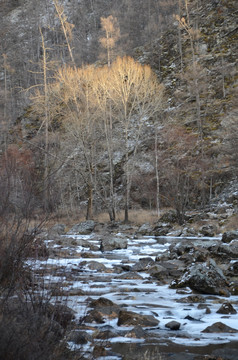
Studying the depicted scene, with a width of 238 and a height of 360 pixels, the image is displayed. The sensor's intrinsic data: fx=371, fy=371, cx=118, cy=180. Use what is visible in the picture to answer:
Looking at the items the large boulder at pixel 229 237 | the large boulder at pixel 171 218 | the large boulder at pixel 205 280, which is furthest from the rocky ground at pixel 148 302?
the large boulder at pixel 171 218

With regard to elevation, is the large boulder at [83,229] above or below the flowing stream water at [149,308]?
below

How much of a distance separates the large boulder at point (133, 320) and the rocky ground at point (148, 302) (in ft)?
0.04

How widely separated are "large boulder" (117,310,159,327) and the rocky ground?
1cm

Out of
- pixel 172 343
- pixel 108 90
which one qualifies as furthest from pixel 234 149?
pixel 172 343

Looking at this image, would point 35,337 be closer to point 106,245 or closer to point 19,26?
point 106,245

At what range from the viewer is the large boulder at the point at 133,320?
4.52 m

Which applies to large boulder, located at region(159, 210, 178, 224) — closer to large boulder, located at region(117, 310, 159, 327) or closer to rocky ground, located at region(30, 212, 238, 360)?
rocky ground, located at region(30, 212, 238, 360)

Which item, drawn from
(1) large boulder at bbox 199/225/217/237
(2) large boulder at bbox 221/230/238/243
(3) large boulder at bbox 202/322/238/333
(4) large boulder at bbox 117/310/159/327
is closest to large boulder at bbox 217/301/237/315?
(3) large boulder at bbox 202/322/238/333

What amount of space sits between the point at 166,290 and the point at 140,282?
0.84 meters

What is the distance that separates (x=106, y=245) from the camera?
12.0 metres

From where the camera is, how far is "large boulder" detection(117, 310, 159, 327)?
452 centimetres

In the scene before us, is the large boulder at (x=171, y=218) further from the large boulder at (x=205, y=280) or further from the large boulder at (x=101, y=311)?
the large boulder at (x=101, y=311)

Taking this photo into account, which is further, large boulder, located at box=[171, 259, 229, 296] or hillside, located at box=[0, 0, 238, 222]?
hillside, located at box=[0, 0, 238, 222]

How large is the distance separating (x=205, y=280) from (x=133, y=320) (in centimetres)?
222
